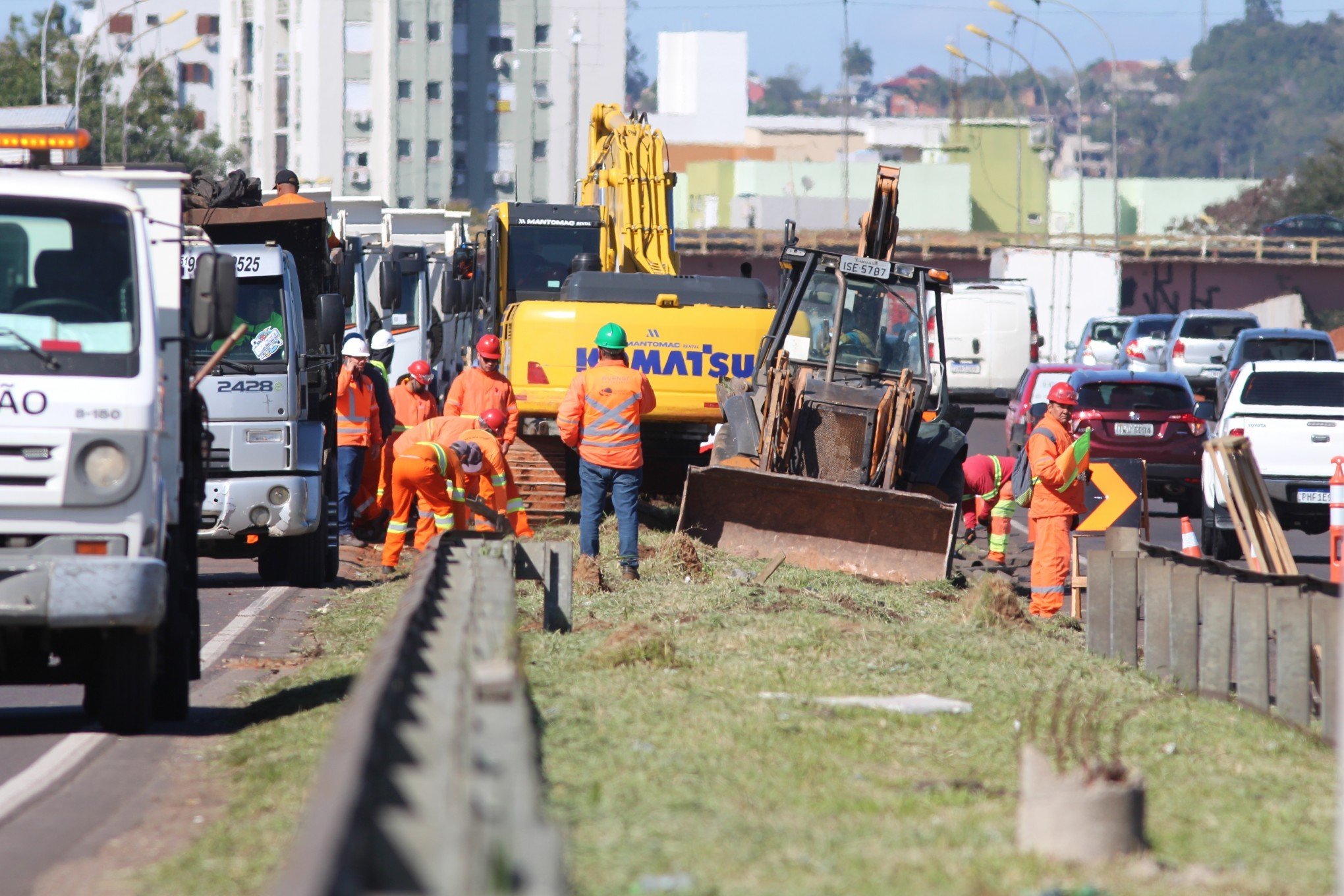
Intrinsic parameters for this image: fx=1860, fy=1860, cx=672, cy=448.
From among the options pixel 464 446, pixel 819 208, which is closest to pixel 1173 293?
pixel 819 208

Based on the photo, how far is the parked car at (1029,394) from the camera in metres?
25.3

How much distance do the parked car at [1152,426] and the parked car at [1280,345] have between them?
4163 mm

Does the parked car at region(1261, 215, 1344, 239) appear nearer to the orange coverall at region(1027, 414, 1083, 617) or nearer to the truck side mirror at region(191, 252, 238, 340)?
the orange coverall at region(1027, 414, 1083, 617)

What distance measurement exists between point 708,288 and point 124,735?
10.1 m

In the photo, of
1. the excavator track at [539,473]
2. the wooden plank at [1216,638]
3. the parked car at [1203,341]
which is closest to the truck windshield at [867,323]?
the excavator track at [539,473]

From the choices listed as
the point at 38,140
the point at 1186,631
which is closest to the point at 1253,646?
the point at 1186,631

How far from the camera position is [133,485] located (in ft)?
24.3

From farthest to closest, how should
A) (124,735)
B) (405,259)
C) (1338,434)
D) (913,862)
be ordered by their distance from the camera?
(405,259), (1338,434), (124,735), (913,862)

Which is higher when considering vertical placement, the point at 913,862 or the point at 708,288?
the point at 708,288

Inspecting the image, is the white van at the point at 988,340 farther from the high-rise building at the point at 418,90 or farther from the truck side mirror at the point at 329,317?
the high-rise building at the point at 418,90

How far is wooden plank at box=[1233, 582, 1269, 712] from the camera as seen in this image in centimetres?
858

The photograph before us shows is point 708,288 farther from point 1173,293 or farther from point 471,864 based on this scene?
point 1173,293

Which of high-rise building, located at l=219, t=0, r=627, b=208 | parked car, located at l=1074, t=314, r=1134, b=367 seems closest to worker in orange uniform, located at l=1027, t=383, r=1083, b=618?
parked car, located at l=1074, t=314, r=1134, b=367

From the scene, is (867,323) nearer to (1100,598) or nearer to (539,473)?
(539,473)
